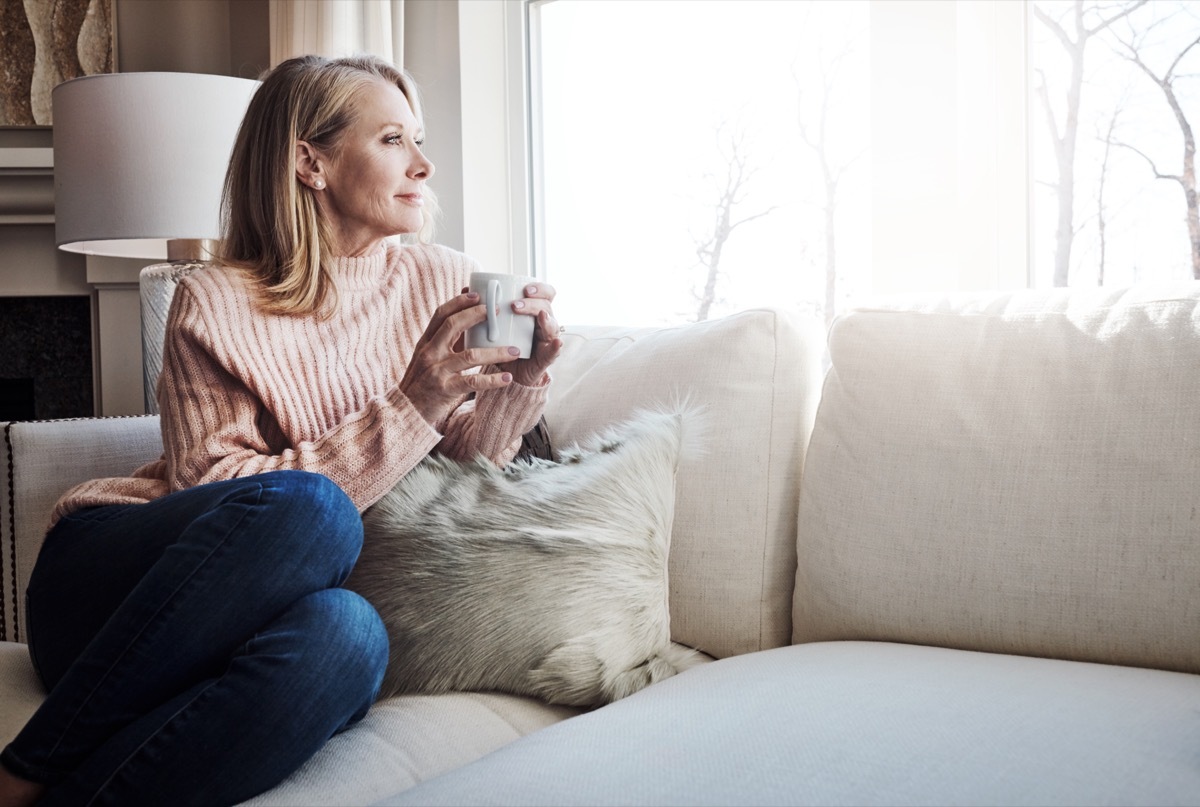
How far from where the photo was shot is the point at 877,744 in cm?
83

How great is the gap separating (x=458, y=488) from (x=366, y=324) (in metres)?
0.39

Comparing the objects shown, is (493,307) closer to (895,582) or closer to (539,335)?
(539,335)

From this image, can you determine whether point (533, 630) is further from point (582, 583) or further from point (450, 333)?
point (450, 333)

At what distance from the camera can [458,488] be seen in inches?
47.1

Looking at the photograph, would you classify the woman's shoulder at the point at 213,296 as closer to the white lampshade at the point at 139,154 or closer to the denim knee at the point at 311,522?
the denim knee at the point at 311,522

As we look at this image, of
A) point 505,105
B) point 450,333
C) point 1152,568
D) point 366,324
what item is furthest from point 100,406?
point 1152,568

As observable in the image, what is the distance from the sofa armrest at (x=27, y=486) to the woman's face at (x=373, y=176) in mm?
496

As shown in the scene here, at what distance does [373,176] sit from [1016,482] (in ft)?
3.15

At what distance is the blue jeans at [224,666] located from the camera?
901mm

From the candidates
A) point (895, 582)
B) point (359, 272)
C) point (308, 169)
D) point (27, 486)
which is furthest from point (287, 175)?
point (895, 582)

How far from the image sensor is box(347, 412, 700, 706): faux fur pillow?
1094mm

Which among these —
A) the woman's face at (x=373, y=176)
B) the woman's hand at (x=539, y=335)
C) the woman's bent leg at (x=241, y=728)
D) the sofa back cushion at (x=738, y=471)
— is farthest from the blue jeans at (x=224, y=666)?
the woman's face at (x=373, y=176)

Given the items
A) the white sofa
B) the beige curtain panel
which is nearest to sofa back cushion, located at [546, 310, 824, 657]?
the white sofa

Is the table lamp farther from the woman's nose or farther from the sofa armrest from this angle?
the woman's nose
